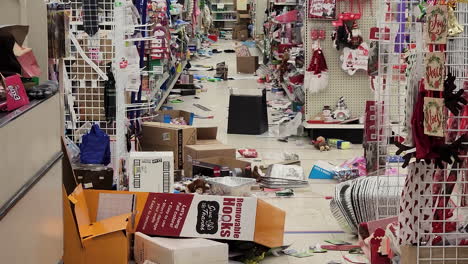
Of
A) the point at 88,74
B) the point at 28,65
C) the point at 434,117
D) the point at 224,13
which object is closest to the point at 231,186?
the point at 88,74

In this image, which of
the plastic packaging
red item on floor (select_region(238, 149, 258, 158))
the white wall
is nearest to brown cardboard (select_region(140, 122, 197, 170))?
the plastic packaging

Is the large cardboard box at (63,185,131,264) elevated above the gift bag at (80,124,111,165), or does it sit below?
below

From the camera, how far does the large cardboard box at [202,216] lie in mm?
4957

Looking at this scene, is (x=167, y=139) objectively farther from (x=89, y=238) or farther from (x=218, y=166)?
(x=89, y=238)

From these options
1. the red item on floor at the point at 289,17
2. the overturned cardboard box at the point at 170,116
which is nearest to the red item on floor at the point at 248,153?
the overturned cardboard box at the point at 170,116

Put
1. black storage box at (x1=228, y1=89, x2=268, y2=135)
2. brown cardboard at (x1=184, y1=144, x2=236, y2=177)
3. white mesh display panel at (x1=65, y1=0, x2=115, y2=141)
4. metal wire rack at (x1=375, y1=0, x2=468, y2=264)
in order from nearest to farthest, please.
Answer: metal wire rack at (x1=375, y1=0, x2=468, y2=264)
white mesh display panel at (x1=65, y1=0, x2=115, y2=141)
brown cardboard at (x1=184, y1=144, x2=236, y2=177)
black storage box at (x1=228, y1=89, x2=268, y2=135)

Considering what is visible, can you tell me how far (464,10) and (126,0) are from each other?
2.81 meters

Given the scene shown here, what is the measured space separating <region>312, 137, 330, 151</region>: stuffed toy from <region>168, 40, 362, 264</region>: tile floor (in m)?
0.06

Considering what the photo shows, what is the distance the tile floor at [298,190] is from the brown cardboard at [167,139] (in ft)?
2.59

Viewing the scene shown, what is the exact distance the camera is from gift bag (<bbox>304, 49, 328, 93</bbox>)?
885 centimetres

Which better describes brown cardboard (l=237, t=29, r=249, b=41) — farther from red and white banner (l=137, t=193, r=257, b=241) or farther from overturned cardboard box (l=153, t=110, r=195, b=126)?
red and white banner (l=137, t=193, r=257, b=241)

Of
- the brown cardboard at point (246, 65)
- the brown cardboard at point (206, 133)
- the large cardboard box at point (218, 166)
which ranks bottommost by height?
the large cardboard box at point (218, 166)

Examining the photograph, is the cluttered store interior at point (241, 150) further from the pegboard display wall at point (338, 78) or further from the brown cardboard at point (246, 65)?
the brown cardboard at point (246, 65)

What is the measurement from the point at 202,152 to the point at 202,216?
6.82 feet
